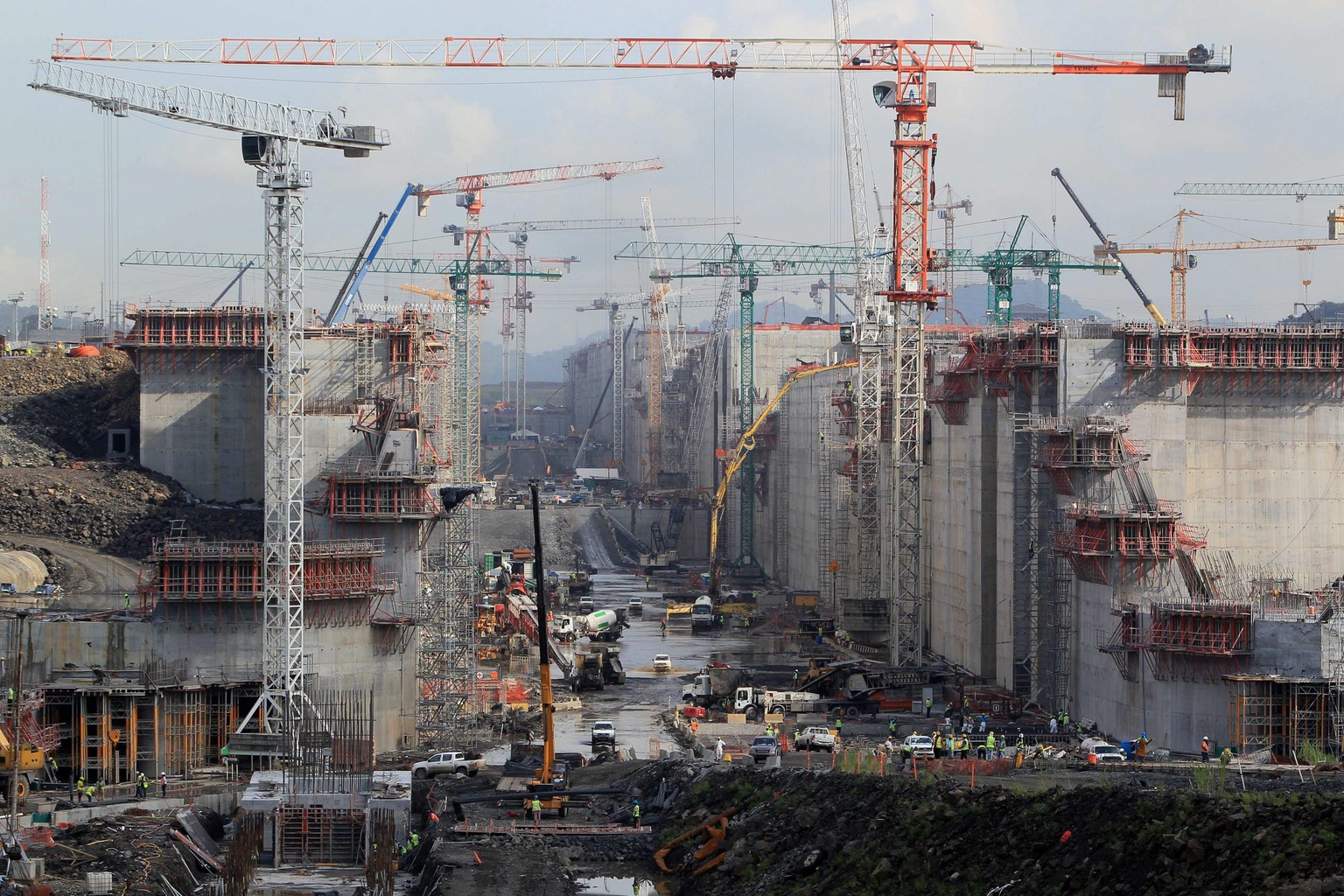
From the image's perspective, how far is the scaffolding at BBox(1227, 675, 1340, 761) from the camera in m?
62.2

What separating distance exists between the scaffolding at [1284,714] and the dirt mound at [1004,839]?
17761 millimetres

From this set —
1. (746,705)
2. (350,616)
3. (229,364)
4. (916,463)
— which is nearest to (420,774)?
(350,616)

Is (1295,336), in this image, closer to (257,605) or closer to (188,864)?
(257,605)

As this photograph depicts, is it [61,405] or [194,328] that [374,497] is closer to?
→ [194,328]

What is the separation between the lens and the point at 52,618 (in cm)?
6881

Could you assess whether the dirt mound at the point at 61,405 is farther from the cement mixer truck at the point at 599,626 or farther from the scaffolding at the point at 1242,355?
the scaffolding at the point at 1242,355

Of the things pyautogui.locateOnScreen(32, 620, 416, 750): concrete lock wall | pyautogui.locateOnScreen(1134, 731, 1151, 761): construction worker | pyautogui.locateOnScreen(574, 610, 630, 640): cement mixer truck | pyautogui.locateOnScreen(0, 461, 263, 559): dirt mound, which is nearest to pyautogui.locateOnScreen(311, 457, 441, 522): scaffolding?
pyautogui.locateOnScreen(32, 620, 416, 750): concrete lock wall

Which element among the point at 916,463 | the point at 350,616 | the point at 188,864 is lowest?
the point at 188,864

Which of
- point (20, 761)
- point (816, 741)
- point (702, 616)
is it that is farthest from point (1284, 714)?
point (702, 616)

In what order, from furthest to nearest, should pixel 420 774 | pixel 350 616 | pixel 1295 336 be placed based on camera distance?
1. pixel 1295 336
2. pixel 350 616
3. pixel 420 774

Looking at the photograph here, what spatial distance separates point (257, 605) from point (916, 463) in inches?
1433

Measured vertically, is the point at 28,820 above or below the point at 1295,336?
below

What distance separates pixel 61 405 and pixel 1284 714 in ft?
218

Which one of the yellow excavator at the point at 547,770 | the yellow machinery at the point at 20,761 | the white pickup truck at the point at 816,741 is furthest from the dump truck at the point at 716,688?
the yellow machinery at the point at 20,761
